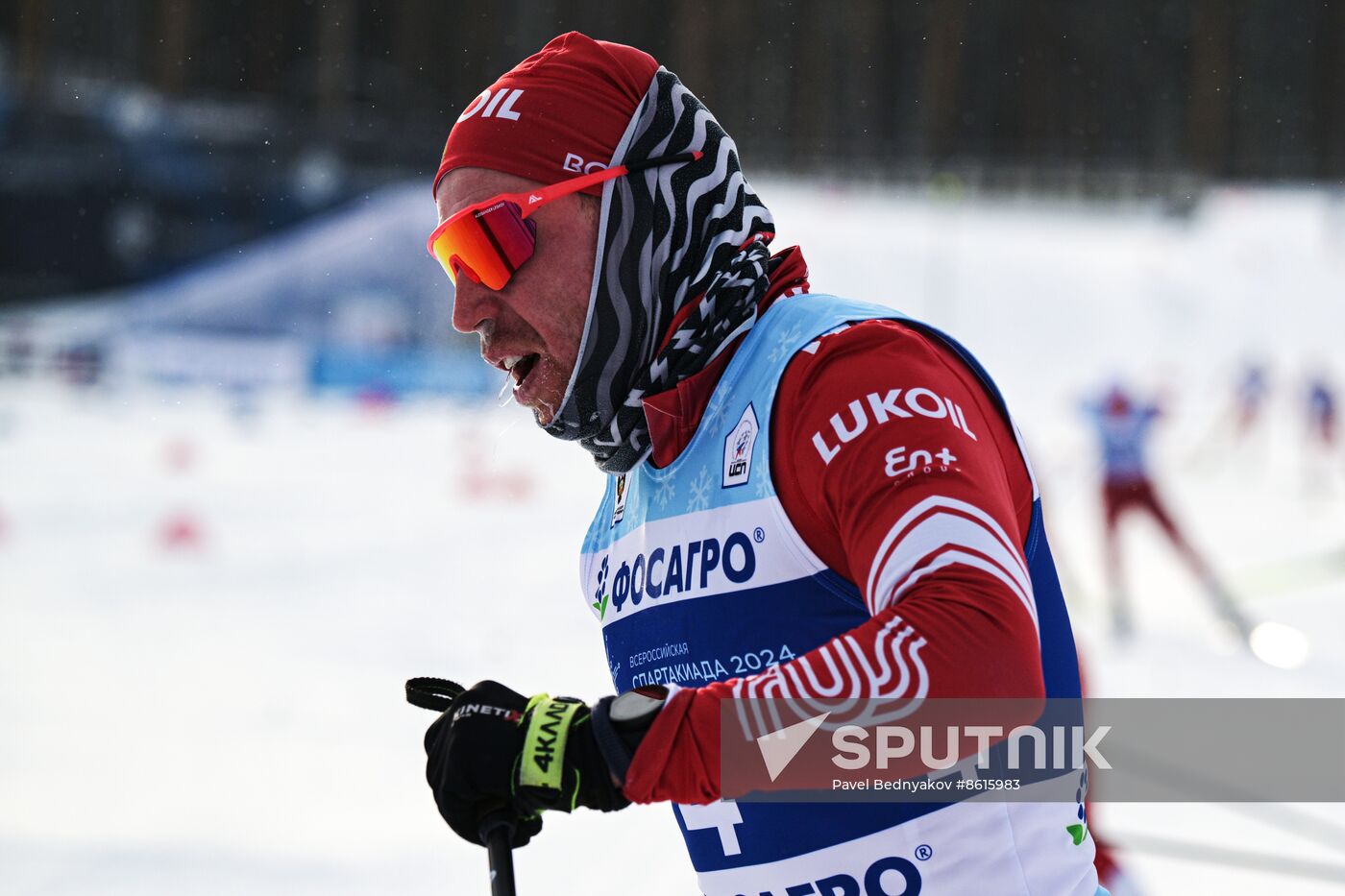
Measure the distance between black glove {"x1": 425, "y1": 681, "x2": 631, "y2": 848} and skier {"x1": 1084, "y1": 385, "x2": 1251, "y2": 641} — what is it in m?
5.19

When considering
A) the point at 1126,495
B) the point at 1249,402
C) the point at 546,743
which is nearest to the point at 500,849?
the point at 546,743

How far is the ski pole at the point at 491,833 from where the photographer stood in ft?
3.15

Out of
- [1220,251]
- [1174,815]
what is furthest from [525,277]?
[1220,251]

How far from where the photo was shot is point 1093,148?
13.6 m

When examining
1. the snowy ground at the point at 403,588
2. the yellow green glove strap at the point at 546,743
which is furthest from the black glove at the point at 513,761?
the snowy ground at the point at 403,588

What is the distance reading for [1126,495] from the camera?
585 centimetres

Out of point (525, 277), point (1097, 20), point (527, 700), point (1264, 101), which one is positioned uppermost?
point (1097, 20)

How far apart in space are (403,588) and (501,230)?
516cm

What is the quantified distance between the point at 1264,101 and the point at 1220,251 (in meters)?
7.76

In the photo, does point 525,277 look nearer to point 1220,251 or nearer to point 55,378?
point 55,378

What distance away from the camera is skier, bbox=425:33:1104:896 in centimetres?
83

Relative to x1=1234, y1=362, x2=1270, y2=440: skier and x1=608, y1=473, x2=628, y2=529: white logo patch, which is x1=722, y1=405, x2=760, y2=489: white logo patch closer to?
x1=608, y1=473, x2=628, y2=529: white logo patch

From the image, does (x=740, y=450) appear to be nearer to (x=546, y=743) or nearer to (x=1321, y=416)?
(x=546, y=743)

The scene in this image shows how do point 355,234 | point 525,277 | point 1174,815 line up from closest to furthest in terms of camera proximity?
point 525,277
point 1174,815
point 355,234
